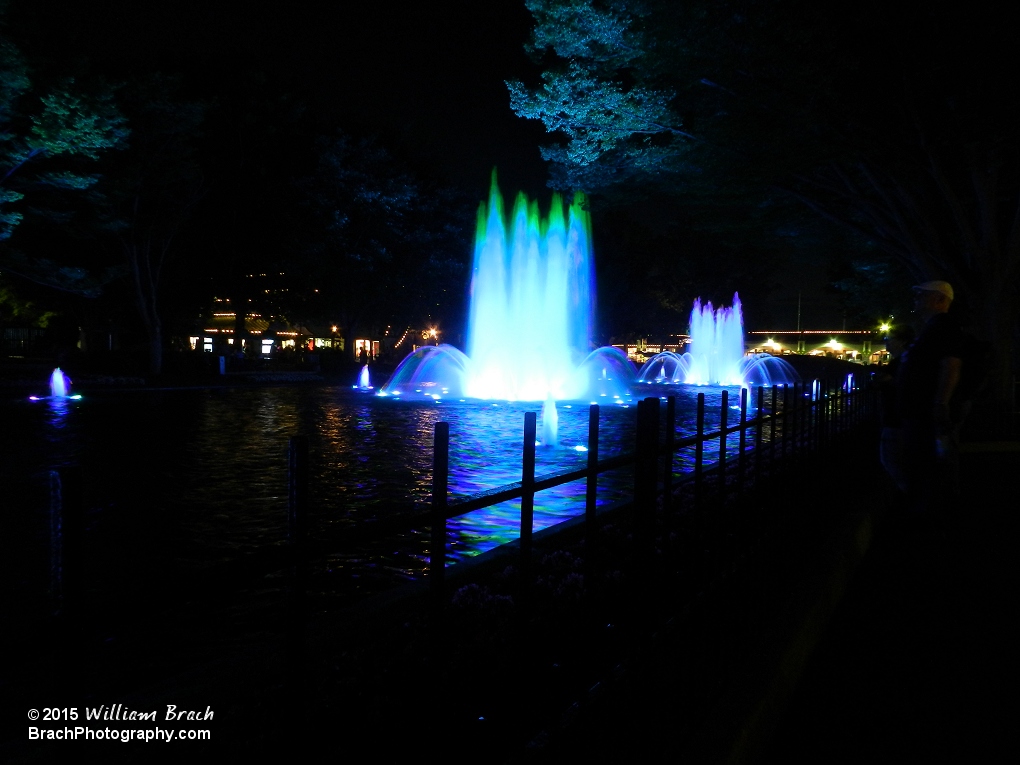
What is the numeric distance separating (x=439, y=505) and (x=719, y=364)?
4650cm

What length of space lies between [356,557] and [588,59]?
13.2 metres

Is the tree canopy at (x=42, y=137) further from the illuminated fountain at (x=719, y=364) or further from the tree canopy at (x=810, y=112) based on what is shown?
the illuminated fountain at (x=719, y=364)

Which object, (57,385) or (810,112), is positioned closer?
(810,112)

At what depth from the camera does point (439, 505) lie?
2049 mm

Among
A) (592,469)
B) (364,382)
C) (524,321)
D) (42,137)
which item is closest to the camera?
(592,469)

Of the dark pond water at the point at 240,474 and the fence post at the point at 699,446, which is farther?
the dark pond water at the point at 240,474

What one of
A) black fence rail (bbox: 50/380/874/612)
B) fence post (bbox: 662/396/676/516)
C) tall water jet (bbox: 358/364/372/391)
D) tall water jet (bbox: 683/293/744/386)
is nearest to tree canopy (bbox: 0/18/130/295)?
tall water jet (bbox: 358/364/372/391)

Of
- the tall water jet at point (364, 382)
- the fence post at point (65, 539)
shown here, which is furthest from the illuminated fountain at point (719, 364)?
the fence post at point (65, 539)

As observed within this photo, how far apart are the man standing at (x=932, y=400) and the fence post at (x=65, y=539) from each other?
20.9ft

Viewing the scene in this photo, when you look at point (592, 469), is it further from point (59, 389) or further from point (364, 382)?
point (364, 382)

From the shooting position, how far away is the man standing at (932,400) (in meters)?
5.96

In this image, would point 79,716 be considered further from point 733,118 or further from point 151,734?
point 733,118

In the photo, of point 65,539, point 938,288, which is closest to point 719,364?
point 938,288

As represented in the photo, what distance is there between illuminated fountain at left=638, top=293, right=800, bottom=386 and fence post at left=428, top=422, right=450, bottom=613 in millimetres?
42067
